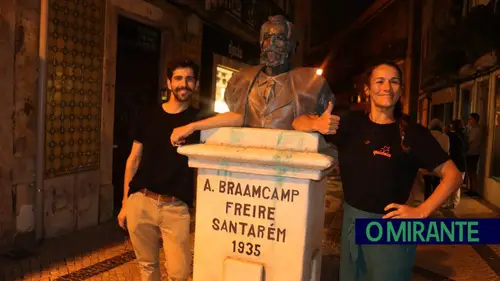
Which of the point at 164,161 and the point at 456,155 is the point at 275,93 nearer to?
the point at 164,161

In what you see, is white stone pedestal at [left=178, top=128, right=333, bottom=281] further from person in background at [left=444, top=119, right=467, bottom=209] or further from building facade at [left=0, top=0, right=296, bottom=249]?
person in background at [left=444, top=119, right=467, bottom=209]

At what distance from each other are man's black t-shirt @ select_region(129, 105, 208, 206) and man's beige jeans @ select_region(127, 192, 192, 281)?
81mm

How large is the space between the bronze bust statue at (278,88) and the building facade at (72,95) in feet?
10.0

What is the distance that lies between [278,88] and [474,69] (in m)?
8.37

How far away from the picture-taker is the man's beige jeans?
9.02 feet

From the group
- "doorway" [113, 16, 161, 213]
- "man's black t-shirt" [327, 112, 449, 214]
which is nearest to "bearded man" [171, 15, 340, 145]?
"man's black t-shirt" [327, 112, 449, 214]

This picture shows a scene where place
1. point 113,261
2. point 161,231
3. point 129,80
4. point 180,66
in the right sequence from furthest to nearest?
point 129,80 → point 113,261 → point 161,231 → point 180,66

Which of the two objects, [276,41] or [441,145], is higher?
[276,41]

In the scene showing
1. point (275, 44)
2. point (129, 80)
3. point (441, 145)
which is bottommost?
point (441, 145)

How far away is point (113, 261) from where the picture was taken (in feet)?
14.3

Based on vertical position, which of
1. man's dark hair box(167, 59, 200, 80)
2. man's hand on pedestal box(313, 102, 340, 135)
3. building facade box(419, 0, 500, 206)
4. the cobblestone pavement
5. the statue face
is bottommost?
the cobblestone pavement

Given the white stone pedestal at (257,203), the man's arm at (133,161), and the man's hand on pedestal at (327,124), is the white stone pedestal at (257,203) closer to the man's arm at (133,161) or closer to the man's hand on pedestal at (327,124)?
the man's hand on pedestal at (327,124)

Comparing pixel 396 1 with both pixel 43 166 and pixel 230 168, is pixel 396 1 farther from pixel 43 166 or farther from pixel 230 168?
pixel 230 168

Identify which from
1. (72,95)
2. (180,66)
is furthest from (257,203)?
(72,95)
